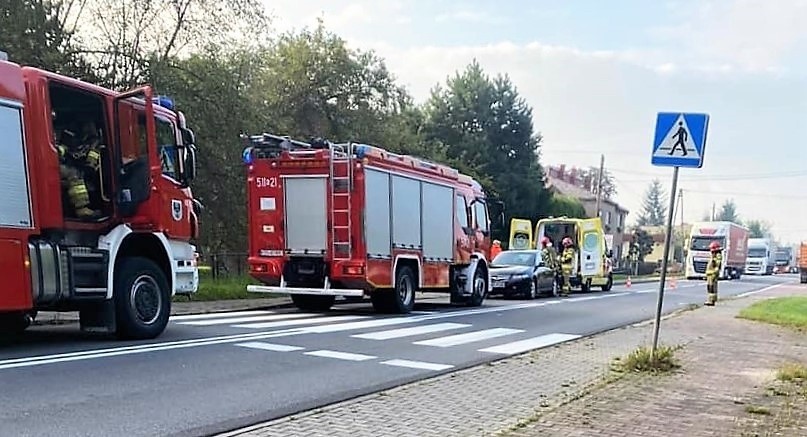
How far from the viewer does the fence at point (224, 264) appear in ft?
80.6

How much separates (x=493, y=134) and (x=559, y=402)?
4890 cm

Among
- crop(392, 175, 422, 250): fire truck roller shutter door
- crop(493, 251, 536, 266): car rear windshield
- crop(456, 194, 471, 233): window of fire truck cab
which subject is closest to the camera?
crop(392, 175, 422, 250): fire truck roller shutter door

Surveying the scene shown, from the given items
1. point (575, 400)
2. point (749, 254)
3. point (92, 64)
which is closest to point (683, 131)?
point (575, 400)

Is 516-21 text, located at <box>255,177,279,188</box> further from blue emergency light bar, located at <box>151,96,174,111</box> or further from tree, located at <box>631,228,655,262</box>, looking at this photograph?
tree, located at <box>631,228,655,262</box>

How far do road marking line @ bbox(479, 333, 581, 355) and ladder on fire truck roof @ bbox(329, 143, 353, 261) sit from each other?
4496mm

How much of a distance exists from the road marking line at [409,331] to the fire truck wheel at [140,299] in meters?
3.02

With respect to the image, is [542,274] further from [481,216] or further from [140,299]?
[140,299]

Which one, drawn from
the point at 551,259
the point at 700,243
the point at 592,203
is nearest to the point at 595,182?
the point at 592,203

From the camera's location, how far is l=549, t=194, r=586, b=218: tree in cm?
6159

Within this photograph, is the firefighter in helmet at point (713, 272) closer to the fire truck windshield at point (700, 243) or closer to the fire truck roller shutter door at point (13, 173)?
the fire truck roller shutter door at point (13, 173)

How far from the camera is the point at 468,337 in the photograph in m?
13.5

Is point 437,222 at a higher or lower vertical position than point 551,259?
higher

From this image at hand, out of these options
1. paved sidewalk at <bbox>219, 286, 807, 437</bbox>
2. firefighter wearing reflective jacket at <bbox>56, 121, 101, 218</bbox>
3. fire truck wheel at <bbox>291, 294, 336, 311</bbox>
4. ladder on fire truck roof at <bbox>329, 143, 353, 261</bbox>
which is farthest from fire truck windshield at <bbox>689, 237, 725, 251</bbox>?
firefighter wearing reflective jacket at <bbox>56, 121, 101, 218</bbox>

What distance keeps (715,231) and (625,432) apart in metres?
50.2
